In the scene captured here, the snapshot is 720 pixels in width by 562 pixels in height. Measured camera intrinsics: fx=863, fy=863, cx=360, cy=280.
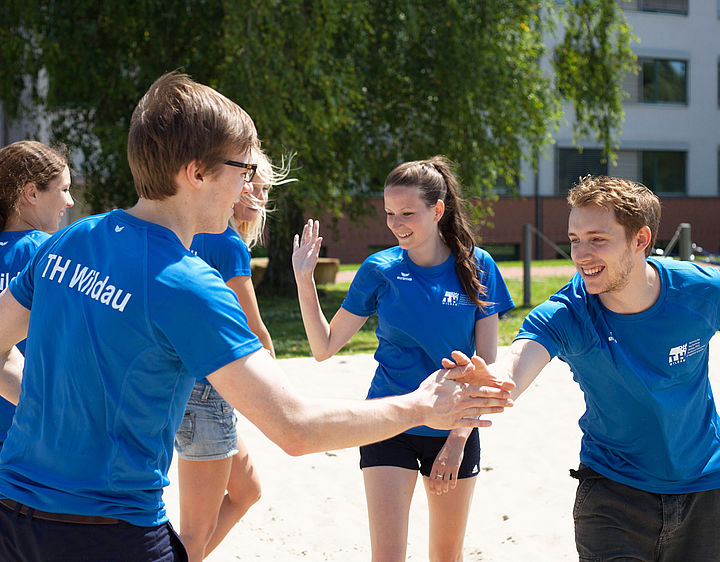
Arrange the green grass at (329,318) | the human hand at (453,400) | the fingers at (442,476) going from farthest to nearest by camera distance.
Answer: the green grass at (329,318)
the fingers at (442,476)
the human hand at (453,400)

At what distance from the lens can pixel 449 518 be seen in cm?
343

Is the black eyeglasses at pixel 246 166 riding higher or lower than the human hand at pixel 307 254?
higher

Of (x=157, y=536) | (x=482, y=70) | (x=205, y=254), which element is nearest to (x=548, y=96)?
(x=482, y=70)

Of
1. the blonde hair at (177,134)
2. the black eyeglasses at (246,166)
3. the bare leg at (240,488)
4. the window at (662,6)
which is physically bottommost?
the bare leg at (240,488)

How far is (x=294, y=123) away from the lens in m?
12.1

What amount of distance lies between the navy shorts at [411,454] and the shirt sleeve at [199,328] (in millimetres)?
1685

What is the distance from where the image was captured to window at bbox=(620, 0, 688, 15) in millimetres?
29938

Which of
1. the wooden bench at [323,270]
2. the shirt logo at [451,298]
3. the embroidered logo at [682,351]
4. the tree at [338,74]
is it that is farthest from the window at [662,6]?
the embroidered logo at [682,351]

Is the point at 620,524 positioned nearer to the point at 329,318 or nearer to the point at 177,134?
the point at 177,134

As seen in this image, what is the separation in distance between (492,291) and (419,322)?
1.18 feet

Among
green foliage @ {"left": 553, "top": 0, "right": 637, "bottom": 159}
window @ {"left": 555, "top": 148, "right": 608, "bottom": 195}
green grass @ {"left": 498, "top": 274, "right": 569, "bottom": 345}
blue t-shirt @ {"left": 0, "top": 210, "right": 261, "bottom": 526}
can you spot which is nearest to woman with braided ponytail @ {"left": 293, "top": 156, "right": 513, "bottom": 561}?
blue t-shirt @ {"left": 0, "top": 210, "right": 261, "bottom": 526}

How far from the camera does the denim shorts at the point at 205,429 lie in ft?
11.6

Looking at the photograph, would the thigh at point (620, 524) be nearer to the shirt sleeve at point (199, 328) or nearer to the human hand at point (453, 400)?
the human hand at point (453, 400)

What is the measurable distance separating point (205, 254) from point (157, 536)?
1.96m
